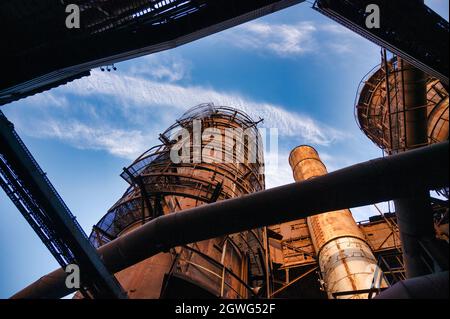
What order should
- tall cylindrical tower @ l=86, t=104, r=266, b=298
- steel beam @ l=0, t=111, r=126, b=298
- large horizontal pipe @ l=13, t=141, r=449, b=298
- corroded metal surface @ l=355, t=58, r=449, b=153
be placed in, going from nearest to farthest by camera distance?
large horizontal pipe @ l=13, t=141, r=449, b=298 → steel beam @ l=0, t=111, r=126, b=298 → tall cylindrical tower @ l=86, t=104, r=266, b=298 → corroded metal surface @ l=355, t=58, r=449, b=153

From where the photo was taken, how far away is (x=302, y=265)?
1552 cm

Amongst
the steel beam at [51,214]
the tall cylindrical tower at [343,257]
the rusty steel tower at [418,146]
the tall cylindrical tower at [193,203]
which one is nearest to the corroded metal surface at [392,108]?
the rusty steel tower at [418,146]

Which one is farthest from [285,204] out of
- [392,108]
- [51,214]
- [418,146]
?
[392,108]

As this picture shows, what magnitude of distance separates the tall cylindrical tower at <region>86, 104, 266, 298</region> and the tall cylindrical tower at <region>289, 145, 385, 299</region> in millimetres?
2577

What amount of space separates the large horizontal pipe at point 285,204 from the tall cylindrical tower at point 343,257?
4748 mm

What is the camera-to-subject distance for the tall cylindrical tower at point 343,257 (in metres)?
10.5

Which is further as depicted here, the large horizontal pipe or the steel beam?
the steel beam

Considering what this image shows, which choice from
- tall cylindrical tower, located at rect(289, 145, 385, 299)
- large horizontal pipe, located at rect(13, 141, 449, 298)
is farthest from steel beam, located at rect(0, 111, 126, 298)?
tall cylindrical tower, located at rect(289, 145, 385, 299)

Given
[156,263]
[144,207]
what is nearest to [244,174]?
[144,207]

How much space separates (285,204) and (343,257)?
7595 mm

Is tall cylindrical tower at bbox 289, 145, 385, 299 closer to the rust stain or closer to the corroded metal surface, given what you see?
the rust stain

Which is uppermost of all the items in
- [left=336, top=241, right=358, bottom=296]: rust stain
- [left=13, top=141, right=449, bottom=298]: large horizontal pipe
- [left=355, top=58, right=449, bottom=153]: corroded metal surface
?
[left=355, top=58, right=449, bottom=153]: corroded metal surface

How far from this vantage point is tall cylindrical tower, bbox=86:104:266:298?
26.5ft

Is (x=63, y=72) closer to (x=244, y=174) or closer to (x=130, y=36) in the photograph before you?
(x=130, y=36)
